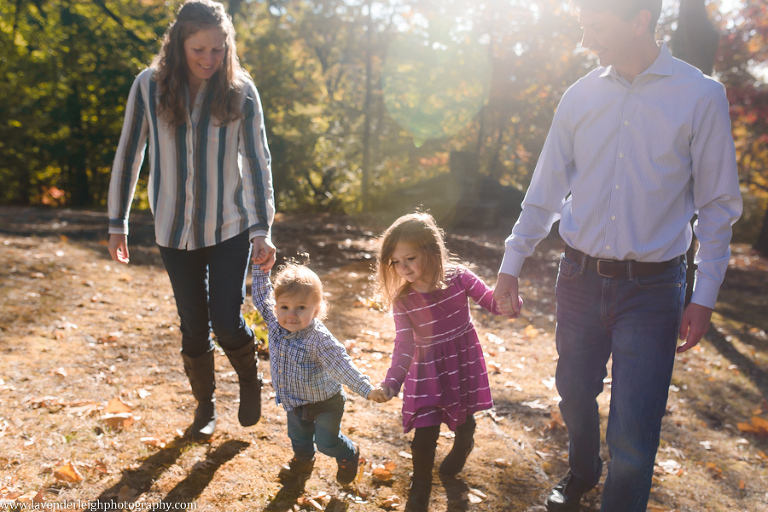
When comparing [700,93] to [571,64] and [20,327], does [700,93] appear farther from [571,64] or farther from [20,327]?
[571,64]

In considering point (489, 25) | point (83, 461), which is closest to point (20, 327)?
point (83, 461)

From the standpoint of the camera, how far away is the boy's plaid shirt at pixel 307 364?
293cm

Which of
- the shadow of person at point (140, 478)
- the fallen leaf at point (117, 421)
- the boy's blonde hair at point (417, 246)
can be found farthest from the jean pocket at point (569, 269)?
the fallen leaf at point (117, 421)

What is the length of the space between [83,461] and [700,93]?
338cm

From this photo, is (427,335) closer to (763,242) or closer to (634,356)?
(634,356)

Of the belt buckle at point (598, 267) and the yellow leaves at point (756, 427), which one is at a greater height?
the belt buckle at point (598, 267)

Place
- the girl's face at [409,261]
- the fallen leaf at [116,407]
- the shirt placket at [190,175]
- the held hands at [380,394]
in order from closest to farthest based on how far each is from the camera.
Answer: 1. the held hands at [380,394]
2. the girl's face at [409,261]
3. the shirt placket at [190,175]
4. the fallen leaf at [116,407]

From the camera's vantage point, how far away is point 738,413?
515 cm

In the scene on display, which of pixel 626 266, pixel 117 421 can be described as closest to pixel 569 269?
pixel 626 266

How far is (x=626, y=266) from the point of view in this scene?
2.52m

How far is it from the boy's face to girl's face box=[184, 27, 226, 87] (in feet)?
3.90

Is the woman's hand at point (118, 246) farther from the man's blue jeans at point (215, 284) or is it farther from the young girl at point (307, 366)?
the young girl at point (307, 366)

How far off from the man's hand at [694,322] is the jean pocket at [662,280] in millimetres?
111

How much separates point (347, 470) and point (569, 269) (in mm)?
1484
